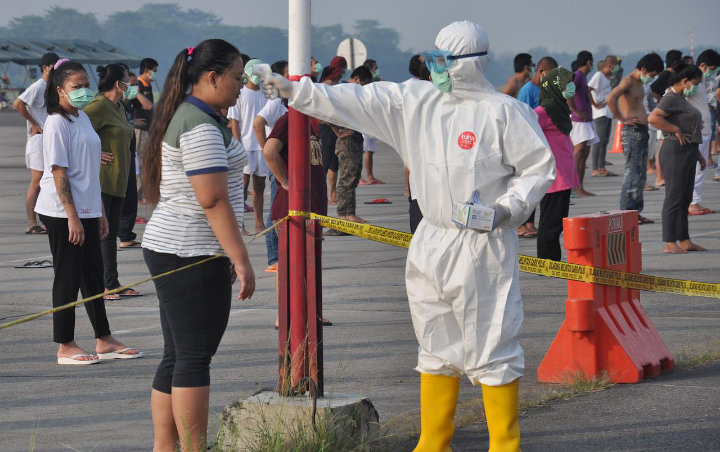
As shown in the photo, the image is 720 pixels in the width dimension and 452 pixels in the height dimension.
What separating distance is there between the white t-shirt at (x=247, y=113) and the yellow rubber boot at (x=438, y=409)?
941cm

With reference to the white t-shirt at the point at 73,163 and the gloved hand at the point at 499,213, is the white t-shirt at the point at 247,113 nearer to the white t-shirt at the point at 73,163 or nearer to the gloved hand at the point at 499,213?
the white t-shirt at the point at 73,163

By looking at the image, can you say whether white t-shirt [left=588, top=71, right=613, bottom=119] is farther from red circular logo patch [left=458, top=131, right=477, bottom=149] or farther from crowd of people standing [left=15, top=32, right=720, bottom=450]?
red circular logo patch [left=458, top=131, right=477, bottom=149]

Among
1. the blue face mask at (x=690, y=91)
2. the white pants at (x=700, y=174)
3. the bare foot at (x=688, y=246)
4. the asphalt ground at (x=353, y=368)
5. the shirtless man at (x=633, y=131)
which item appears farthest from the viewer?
the white pants at (x=700, y=174)

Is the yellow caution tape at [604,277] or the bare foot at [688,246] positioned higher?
the yellow caution tape at [604,277]

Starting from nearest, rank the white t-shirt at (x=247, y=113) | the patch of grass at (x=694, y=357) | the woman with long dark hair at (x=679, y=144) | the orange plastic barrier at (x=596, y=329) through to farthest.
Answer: the orange plastic barrier at (x=596, y=329) < the patch of grass at (x=694, y=357) < the woman with long dark hair at (x=679, y=144) < the white t-shirt at (x=247, y=113)

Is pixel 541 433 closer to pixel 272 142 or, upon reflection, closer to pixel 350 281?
pixel 272 142

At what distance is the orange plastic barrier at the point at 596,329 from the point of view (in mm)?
6371

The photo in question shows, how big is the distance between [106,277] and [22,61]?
48919 millimetres

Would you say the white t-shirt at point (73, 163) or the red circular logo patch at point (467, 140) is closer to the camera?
the red circular logo patch at point (467, 140)

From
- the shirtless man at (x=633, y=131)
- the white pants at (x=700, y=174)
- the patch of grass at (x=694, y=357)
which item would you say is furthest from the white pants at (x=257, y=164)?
the patch of grass at (x=694, y=357)

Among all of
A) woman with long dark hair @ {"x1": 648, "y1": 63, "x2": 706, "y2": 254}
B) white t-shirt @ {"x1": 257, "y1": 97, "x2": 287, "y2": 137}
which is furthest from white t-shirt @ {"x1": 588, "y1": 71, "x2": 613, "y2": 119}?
white t-shirt @ {"x1": 257, "y1": 97, "x2": 287, "y2": 137}

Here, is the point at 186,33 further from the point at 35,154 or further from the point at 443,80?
the point at 443,80

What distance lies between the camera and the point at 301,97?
4.76 meters

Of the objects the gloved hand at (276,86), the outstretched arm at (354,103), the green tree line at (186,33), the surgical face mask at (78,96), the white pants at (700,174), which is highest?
the green tree line at (186,33)
